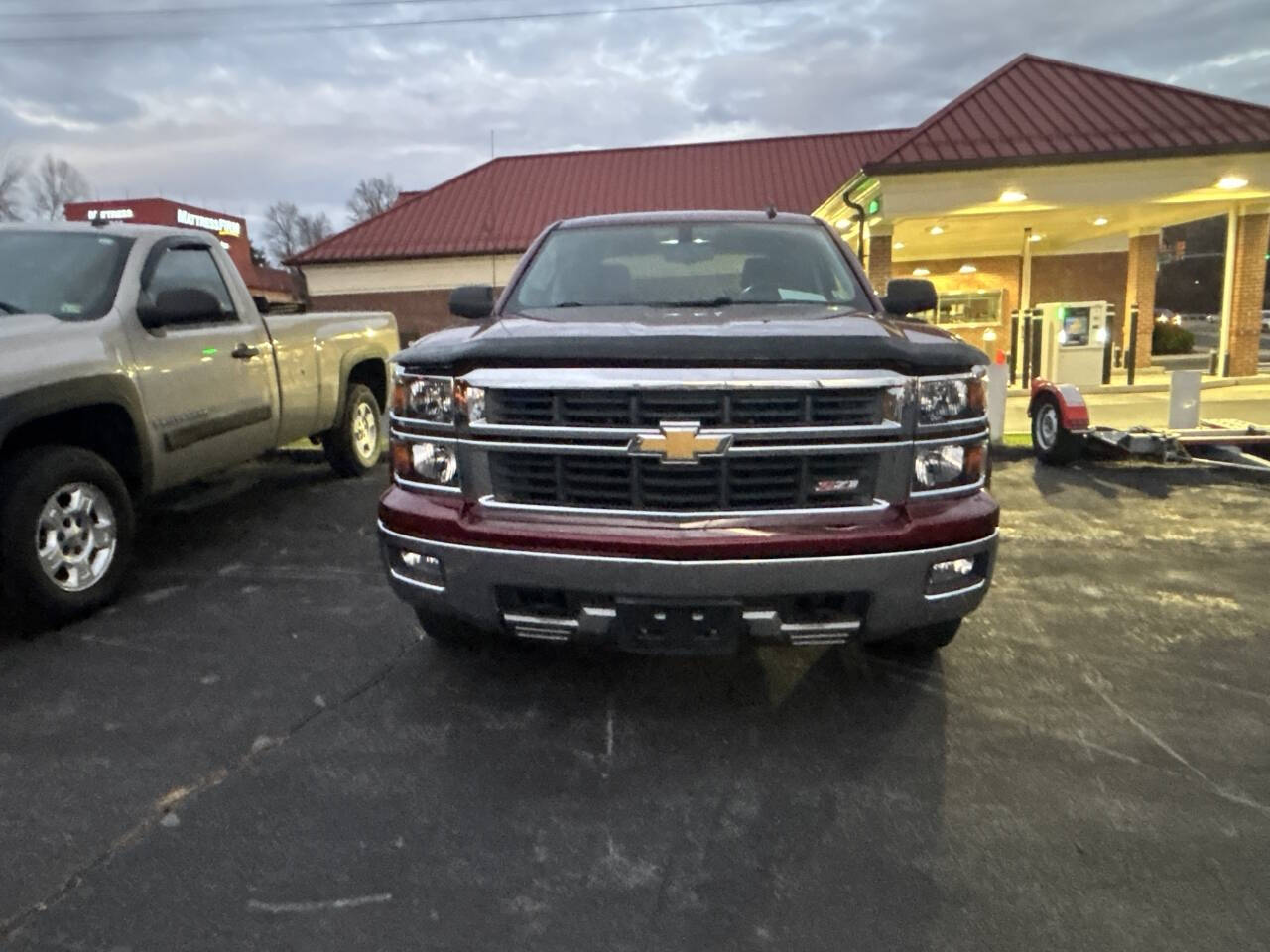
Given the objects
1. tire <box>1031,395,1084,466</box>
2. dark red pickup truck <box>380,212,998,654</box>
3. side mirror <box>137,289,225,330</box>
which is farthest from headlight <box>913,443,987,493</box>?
tire <box>1031,395,1084,466</box>

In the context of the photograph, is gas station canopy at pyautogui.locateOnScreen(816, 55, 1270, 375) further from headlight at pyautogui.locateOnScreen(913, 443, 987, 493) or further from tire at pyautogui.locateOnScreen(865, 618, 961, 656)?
headlight at pyautogui.locateOnScreen(913, 443, 987, 493)

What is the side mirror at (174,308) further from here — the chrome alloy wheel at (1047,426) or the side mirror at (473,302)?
the chrome alloy wheel at (1047,426)

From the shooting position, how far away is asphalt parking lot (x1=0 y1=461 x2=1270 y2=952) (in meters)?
2.33

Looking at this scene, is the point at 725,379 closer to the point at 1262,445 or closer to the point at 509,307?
the point at 509,307

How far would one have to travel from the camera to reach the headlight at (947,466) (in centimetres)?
305

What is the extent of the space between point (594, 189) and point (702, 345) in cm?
2449

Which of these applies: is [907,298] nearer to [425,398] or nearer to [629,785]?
[425,398]

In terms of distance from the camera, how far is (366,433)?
8242mm

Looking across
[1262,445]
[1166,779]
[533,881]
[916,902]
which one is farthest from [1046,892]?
[1262,445]

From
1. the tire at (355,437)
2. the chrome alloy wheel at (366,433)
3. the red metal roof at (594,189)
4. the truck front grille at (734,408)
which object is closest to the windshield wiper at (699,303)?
the truck front grille at (734,408)

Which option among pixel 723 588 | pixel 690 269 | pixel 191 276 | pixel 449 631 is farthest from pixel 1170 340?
pixel 723 588

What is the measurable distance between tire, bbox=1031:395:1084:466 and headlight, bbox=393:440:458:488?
6.49 meters

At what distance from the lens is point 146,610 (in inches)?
183

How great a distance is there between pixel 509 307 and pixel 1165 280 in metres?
86.3
